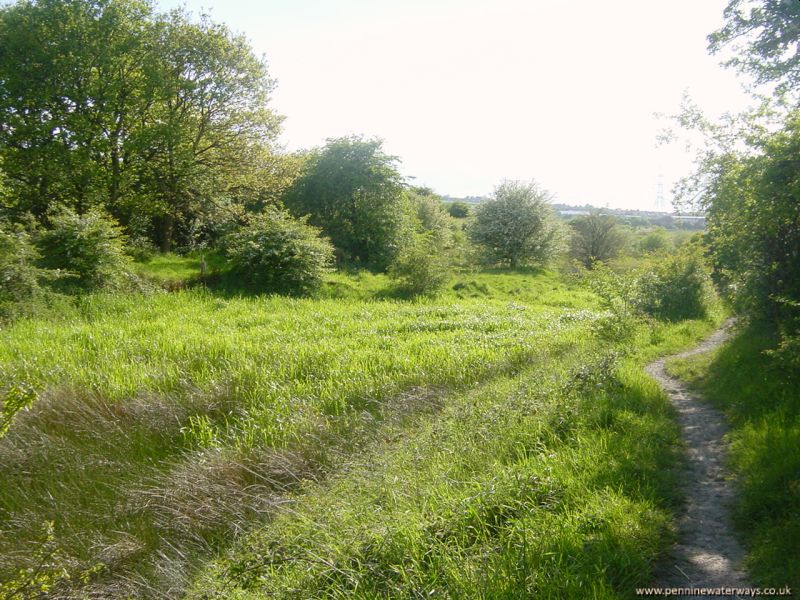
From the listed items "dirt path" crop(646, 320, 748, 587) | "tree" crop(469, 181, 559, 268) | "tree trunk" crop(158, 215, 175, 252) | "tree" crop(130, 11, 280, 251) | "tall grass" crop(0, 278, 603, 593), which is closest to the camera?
"dirt path" crop(646, 320, 748, 587)

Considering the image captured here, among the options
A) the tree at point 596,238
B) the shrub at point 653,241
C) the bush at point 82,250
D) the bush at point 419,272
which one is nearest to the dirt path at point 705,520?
the bush at point 419,272

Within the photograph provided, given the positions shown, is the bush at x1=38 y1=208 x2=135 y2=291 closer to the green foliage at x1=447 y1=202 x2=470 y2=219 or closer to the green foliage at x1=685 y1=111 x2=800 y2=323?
the green foliage at x1=685 y1=111 x2=800 y2=323

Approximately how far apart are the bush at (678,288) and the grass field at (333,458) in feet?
5.13

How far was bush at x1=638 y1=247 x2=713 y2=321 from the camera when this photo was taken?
1436 cm

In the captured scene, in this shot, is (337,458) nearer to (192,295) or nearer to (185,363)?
(185,363)

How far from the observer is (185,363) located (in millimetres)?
9961

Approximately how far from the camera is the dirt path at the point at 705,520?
11.9 feet

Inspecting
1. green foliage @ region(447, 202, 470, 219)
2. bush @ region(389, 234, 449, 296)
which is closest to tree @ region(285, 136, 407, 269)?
bush @ region(389, 234, 449, 296)

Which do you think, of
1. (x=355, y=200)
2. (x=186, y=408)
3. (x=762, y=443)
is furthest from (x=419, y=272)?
(x=762, y=443)

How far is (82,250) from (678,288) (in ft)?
56.2

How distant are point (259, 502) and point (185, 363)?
15.8ft

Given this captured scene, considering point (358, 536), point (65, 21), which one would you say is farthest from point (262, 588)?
point (65, 21)

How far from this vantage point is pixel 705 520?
428cm

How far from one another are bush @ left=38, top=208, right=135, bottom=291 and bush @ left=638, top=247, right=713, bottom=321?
15205 millimetres
